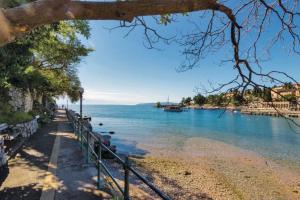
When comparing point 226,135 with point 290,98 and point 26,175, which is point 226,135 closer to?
point 26,175

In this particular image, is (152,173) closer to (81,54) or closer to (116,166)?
(116,166)

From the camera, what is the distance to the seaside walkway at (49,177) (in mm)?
5348

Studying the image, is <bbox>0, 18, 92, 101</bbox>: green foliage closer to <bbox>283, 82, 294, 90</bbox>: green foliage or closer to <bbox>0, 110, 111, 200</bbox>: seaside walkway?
<bbox>0, 110, 111, 200</bbox>: seaside walkway

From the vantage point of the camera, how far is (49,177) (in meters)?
6.51

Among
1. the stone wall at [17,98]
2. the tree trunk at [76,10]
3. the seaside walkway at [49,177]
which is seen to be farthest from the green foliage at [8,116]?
the tree trunk at [76,10]

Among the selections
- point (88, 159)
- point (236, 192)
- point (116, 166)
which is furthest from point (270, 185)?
point (88, 159)

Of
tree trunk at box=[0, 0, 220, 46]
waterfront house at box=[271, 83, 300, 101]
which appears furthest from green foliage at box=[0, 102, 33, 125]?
waterfront house at box=[271, 83, 300, 101]

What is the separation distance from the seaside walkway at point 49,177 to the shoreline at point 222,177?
513 centimetres

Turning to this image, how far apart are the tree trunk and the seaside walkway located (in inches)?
142

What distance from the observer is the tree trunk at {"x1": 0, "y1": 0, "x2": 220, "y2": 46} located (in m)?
2.71

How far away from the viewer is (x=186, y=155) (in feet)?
77.7

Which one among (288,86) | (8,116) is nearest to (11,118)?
(8,116)

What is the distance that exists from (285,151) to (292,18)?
26349mm

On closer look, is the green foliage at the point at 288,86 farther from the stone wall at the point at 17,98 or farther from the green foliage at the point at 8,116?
the stone wall at the point at 17,98
